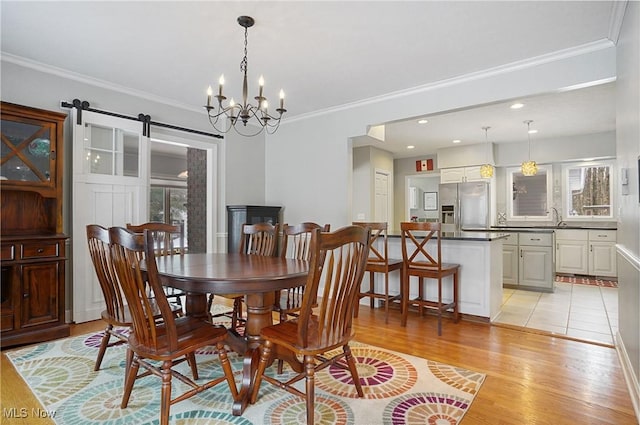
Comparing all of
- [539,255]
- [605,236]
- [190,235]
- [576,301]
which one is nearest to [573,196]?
[605,236]

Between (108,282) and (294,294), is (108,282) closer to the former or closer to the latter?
(108,282)

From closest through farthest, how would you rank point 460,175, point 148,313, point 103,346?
point 148,313 → point 103,346 → point 460,175

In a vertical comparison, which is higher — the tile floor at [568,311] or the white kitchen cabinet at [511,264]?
the white kitchen cabinet at [511,264]

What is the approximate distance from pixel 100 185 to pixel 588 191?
756 cm

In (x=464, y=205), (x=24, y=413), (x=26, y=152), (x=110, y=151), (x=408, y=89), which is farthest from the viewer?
(x=464, y=205)

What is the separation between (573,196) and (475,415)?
19.7ft

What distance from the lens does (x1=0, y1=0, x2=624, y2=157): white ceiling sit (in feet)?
7.74

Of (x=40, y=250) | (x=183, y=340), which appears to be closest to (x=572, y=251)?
(x=183, y=340)

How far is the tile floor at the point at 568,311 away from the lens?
3291 millimetres

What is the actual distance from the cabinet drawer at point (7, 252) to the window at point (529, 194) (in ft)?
24.2

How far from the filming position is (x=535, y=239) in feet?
16.8

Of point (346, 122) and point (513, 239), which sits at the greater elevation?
point (346, 122)

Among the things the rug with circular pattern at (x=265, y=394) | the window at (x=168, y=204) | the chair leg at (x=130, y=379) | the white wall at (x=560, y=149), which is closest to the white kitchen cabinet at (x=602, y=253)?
the white wall at (x=560, y=149)

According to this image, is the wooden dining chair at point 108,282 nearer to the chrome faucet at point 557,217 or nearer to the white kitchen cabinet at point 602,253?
the white kitchen cabinet at point 602,253
